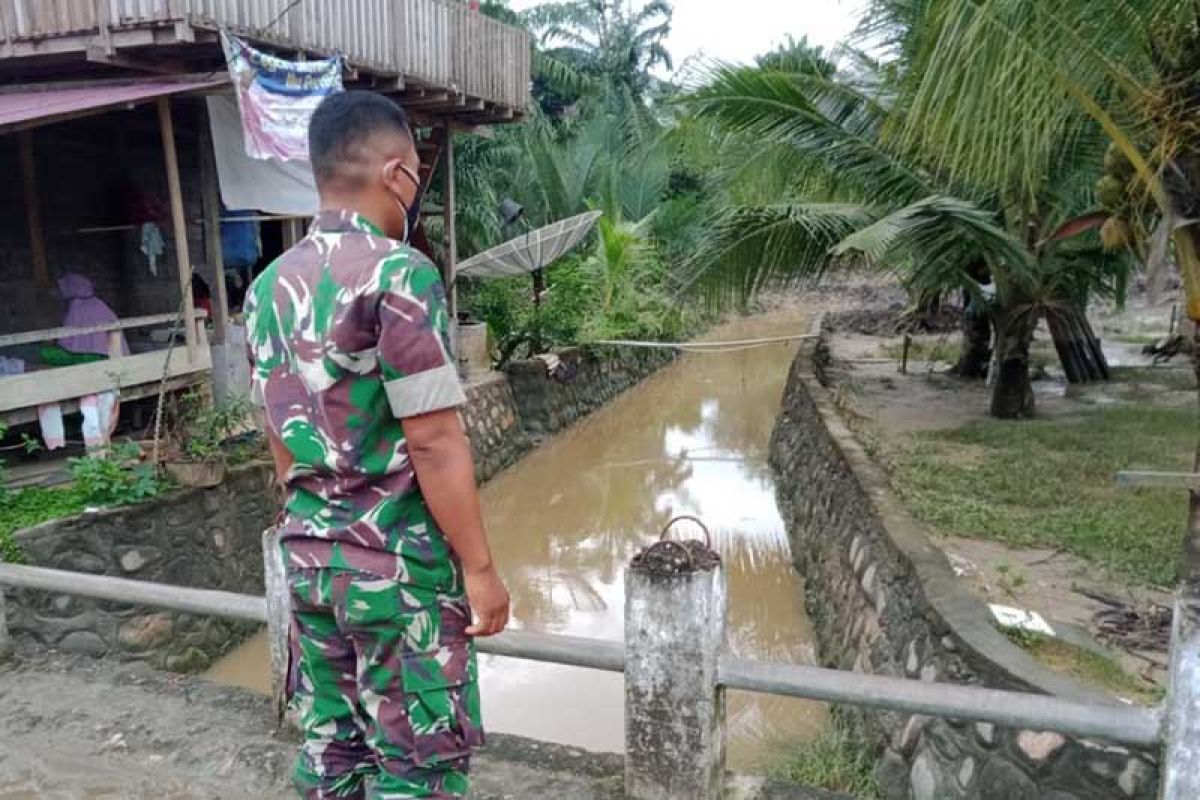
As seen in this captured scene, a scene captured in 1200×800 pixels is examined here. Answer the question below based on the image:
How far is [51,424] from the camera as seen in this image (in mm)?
5688

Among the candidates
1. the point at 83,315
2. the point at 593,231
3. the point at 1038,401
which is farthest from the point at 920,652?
the point at 593,231

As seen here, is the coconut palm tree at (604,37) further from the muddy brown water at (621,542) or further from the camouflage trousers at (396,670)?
the camouflage trousers at (396,670)

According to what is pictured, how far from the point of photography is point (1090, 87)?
378 cm

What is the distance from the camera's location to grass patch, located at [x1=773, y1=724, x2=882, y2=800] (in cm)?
379

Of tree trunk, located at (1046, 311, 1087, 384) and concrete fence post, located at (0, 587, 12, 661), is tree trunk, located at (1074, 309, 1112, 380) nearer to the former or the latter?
tree trunk, located at (1046, 311, 1087, 384)

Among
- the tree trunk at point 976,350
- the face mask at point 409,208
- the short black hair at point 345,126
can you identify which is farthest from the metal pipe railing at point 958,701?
the tree trunk at point 976,350

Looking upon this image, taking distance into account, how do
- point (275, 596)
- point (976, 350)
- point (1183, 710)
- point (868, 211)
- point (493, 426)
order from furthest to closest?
point (976, 350) < point (493, 426) < point (868, 211) < point (275, 596) < point (1183, 710)

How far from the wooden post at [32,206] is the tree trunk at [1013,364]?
7.90 metres

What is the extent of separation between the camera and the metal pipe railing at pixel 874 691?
89.8 inches

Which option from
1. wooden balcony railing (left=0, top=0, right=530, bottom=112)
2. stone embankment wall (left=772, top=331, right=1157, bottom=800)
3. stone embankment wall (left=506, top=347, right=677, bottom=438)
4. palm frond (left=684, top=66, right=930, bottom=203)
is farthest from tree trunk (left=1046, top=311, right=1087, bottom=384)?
wooden balcony railing (left=0, top=0, right=530, bottom=112)

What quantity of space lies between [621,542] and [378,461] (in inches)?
264

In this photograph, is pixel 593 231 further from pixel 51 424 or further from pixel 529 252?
pixel 51 424

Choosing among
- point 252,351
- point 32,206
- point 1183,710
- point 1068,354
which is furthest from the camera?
point 1068,354

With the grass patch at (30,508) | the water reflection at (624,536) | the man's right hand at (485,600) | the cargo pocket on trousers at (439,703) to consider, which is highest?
the man's right hand at (485,600)
